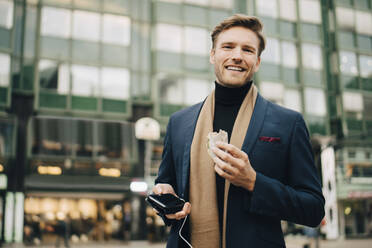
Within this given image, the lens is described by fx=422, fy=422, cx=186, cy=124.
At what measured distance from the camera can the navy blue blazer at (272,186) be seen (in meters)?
1.72

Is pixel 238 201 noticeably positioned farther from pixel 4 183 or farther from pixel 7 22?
pixel 7 22

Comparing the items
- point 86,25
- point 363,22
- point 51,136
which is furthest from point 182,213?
point 363,22

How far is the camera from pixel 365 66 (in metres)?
32.7

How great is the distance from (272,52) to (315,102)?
195 inches

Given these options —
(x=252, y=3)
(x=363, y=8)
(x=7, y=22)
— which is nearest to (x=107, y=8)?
(x=7, y=22)

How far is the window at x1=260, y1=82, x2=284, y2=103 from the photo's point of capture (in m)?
29.4

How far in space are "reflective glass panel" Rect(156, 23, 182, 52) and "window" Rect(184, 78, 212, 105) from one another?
228cm

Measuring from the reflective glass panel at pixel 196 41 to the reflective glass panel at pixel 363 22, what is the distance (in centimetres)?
1341

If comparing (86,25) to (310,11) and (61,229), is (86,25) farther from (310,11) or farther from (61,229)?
(310,11)

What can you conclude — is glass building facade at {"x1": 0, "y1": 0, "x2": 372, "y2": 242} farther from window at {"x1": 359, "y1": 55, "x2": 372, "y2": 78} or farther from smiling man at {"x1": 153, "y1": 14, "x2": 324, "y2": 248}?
smiling man at {"x1": 153, "y1": 14, "x2": 324, "y2": 248}

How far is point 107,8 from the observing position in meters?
26.5

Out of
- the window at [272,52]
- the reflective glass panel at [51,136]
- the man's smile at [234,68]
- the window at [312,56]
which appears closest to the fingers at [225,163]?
the man's smile at [234,68]

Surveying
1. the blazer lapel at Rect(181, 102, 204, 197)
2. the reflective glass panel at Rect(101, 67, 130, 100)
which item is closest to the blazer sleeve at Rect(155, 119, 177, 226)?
the blazer lapel at Rect(181, 102, 204, 197)

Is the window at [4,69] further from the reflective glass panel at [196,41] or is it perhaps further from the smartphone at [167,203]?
the smartphone at [167,203]
